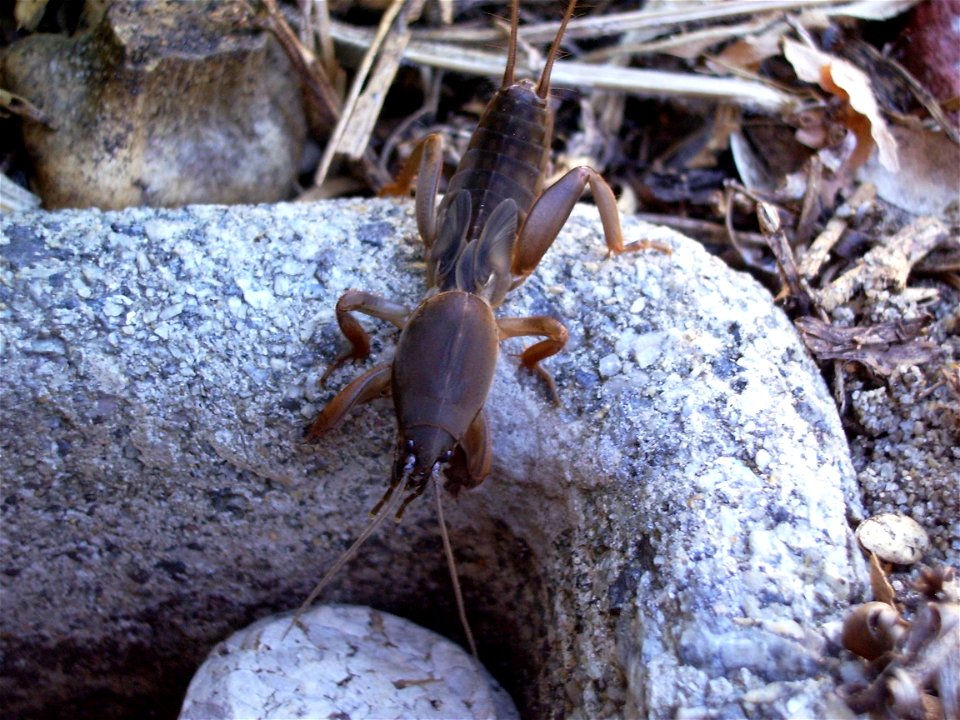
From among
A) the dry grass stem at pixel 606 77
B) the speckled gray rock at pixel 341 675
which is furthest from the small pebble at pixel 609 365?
the dry grass stem at pixel 606 77

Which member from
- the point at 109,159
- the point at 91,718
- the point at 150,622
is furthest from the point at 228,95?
the point at 91,718

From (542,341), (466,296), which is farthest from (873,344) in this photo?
(466,296)

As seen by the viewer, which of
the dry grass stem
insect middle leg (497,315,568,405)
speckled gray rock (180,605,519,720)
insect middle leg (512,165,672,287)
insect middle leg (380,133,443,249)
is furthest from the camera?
the dry grass stem

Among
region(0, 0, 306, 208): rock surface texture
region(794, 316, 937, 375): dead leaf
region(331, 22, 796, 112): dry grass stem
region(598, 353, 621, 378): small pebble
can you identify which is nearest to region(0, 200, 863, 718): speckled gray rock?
region(598, 353, 621, 378): small pebble

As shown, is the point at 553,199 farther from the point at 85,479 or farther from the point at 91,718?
the point at 91,718

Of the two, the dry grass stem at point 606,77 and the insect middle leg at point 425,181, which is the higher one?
the dry grass stem at point 606,77

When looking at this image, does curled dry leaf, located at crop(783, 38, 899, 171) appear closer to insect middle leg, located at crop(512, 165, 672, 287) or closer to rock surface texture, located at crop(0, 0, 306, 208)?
insect middle leg, located at crop(512, 165, 672, 287)

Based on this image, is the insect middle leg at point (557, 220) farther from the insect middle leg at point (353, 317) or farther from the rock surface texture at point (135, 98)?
the rock surface texture at point (135, 98)
